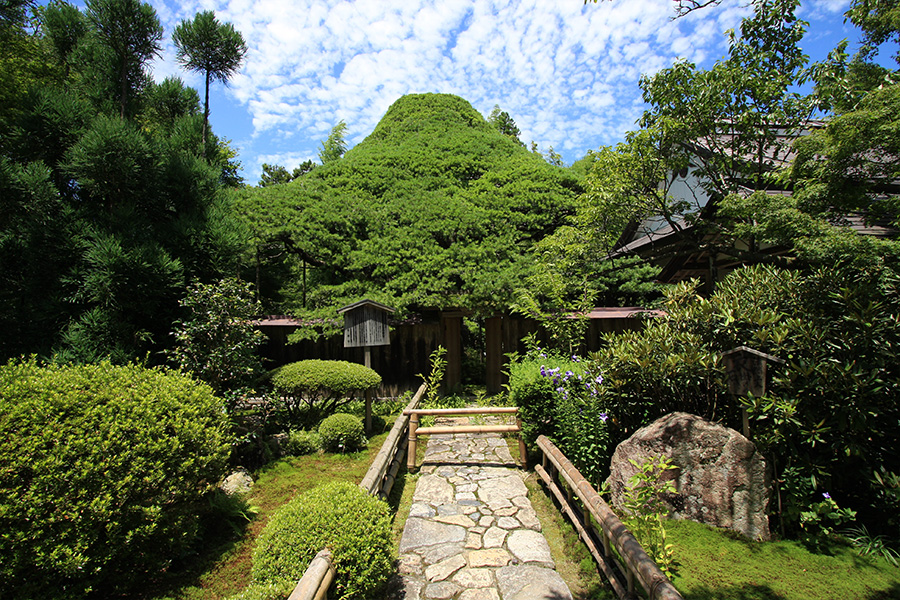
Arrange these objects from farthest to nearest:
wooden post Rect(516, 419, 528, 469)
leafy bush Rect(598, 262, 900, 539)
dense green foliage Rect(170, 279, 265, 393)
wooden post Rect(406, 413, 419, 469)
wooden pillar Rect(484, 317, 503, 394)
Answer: wooden pillar Rect(484, 317, 503, 394), wooden post Rect(406, 413, 419, 469), wooden post Rect(516, 419, 528, 469), dense green foliage Rect(170, 279, 265, 393), leafy bush Rect(598, 262, 900, 539)

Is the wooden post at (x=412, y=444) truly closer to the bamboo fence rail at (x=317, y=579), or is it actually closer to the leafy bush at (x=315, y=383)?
the leafy bush at (x=315, y=383)

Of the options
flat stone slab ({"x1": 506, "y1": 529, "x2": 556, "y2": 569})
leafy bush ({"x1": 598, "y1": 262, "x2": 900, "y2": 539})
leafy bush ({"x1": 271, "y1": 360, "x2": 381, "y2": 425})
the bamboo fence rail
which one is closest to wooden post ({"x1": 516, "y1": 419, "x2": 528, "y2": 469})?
flat stone slab ({"x1": 506, "y1": 529, "x2": 556, "y2": 569})

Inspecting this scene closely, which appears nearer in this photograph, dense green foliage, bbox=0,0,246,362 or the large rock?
the large rock

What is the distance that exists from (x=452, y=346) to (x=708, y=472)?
8.29 meters

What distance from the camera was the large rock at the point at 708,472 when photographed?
13.8ft

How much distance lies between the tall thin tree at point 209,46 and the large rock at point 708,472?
13009 millimetres

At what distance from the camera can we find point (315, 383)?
747cm

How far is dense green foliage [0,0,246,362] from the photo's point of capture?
562 centimetres

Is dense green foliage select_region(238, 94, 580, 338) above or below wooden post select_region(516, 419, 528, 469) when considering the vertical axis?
above

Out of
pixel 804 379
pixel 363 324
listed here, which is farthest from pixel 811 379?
pixel 363 324

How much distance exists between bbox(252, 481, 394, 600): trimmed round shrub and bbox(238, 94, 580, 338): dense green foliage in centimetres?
748

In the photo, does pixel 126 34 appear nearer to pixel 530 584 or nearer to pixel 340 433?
pixel 340 433

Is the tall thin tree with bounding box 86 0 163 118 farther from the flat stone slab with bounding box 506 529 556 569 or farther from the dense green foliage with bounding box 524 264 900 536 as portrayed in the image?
the dense green foliage with bounding box 524 264 900 536

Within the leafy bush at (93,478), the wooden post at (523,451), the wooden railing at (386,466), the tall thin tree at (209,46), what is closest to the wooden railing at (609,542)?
the wooden post at (523,451)
